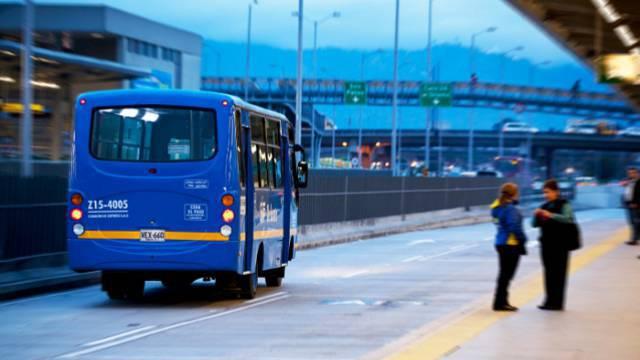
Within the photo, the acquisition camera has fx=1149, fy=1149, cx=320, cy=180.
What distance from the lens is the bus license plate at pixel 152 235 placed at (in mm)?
16266

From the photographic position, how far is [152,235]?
1628 centimetres

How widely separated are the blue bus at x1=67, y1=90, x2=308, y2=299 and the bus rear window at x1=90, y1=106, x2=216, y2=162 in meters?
0.01

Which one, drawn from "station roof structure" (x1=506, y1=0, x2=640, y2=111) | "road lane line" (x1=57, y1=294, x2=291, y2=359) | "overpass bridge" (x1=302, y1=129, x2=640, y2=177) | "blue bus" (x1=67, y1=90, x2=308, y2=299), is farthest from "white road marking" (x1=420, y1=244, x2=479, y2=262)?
"overpass bridge" (x1=302, y1=129, x2=640, y2=177)

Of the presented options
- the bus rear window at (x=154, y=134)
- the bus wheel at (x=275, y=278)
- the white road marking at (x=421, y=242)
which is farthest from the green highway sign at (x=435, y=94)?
the bus rear window at (x=154, y=134)

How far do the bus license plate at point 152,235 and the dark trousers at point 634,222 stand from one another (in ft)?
54.8

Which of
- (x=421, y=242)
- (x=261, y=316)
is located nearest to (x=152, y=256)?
(x=261, y=316)

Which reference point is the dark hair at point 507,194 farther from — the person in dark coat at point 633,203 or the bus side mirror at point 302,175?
the person in dark coat at point 633,203

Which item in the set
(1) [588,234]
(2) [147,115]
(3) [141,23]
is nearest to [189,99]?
(2) [147,115]

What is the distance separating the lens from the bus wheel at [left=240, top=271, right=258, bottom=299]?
57.7ft

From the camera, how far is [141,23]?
6800 centimetres

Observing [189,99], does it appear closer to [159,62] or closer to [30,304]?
[30,304]

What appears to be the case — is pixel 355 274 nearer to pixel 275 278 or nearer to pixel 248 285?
pixel 275 278

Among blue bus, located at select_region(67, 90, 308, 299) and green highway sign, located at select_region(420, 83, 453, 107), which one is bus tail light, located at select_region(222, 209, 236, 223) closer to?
blue bus, located at select_region(67, 90, 308, 299)

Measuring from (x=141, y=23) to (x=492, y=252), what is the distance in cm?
4155
